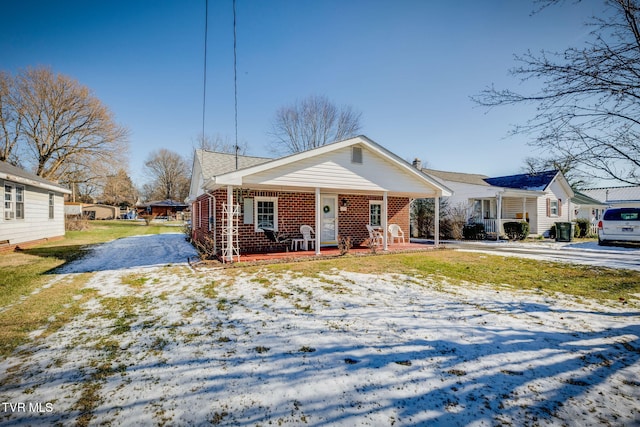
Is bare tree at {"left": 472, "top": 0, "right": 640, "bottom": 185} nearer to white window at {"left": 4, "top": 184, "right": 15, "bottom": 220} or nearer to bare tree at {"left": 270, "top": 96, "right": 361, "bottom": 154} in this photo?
white window at {"left": 4, "top": 184, "right": 15, "bottom": 220}

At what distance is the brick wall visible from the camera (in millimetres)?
10562

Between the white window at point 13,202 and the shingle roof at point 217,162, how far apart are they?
742 cm

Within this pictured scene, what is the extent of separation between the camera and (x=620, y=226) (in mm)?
13289

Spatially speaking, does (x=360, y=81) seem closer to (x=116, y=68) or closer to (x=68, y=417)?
(x=116, y=68)

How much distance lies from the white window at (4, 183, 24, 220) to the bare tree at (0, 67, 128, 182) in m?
17.9

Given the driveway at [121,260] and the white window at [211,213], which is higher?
the white window at [211,213]

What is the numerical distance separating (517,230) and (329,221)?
13.0m

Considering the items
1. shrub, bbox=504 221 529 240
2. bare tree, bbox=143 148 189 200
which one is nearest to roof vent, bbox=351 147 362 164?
shrub, bbox=504 221 529 240

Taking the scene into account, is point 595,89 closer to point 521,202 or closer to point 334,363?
point 334,363

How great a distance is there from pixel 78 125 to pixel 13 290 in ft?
92.8

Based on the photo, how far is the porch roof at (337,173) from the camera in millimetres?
8820

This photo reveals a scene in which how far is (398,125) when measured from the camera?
61.6ft

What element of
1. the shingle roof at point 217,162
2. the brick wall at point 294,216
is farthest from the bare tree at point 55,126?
the shingle roof at point 217,162

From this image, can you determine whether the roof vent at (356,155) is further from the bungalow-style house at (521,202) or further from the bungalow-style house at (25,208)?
the bungalow-style house at (25,208)
